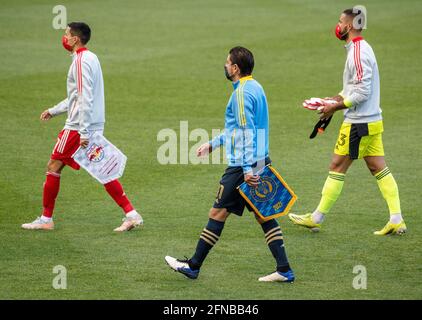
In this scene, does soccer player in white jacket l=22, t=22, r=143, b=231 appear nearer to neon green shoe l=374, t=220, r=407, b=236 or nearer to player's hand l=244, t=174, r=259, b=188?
player's hand l=244, t=174, r=259, b=188

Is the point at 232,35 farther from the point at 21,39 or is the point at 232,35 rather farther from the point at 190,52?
the point at 21,39

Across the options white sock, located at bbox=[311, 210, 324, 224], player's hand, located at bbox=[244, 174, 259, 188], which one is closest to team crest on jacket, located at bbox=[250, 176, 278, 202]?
player's hand, located at bbox=[244, 174, 259, 188]

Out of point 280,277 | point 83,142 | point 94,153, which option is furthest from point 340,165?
point 83,142

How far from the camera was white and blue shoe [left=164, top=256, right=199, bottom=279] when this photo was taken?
804cm

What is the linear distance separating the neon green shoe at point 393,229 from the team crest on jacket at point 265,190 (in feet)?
6.70

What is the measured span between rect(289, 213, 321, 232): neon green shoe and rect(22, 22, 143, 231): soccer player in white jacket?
1634 mm

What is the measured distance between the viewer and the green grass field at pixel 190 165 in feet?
26.9

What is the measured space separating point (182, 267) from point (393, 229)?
259cm

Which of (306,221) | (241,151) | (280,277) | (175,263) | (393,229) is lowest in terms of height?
(280,277)

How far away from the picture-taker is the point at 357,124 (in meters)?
9.50

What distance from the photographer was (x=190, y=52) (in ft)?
63.1

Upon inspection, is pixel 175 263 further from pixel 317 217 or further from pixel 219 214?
pixel 317 217

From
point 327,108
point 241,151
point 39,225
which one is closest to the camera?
point 241,151

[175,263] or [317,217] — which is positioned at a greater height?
[317,217]
